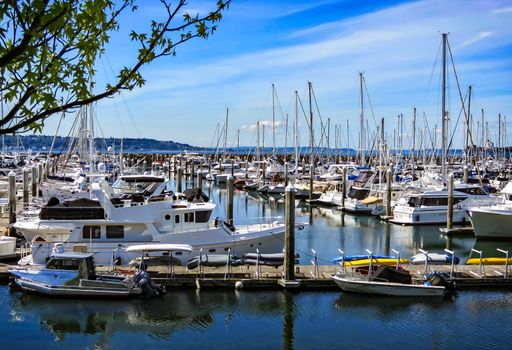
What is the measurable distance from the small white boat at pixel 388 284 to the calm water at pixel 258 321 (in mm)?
353

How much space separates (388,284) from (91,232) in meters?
14.0

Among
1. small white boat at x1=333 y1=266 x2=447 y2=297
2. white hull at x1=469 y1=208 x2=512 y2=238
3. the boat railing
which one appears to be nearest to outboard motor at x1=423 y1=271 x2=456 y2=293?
small white boat at x1=333 y1=266 x2=447 y2=297

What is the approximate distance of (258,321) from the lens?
20.5 meters

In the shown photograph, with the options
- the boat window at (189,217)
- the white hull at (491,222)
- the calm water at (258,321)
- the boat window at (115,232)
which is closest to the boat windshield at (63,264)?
the calm water at (258,321)

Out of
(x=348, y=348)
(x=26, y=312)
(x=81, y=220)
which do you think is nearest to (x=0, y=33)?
(x=348, y=348)

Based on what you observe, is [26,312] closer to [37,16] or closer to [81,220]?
[81,220]

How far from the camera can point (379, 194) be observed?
5428 centimetres

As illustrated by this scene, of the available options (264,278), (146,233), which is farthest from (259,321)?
(146,233)

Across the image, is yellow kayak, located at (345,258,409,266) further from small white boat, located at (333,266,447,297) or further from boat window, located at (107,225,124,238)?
boat window, located at (107,225,124,238)

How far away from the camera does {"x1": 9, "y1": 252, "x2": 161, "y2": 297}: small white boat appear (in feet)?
73.5

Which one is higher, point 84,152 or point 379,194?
point 84,152

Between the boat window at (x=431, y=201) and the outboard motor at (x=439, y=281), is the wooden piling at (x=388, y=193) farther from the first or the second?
the outboard motor at (x=439, y=281)

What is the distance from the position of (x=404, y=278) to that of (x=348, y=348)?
6215 millimetres

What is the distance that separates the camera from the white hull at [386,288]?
2248cm
